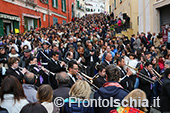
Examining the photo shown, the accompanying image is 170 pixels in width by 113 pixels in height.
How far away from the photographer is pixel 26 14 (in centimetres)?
2317

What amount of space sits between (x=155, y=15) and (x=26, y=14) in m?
13.7

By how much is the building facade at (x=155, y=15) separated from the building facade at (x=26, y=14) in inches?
463

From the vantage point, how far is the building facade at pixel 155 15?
51.3 ft

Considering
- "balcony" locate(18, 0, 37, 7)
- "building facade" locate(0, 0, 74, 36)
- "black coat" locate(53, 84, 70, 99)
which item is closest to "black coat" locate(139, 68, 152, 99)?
"black coat" locate(53, 84, 70, 99)

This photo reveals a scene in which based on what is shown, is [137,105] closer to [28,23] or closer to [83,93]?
[83,93]

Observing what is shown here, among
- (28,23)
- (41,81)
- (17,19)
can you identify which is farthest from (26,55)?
(28,23)

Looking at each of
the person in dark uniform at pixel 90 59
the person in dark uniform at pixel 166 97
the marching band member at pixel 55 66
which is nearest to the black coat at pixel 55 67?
the marching band member at pixel 55 66

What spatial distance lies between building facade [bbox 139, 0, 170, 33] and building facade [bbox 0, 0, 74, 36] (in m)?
11.8

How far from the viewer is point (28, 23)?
24250 millimetres

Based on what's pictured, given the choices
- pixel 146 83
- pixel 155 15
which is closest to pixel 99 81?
pixel 146 83

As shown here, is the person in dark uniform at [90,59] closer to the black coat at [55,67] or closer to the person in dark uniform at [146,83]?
the black coat at [55,67]

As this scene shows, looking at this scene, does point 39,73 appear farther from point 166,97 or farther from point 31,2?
point 31,2

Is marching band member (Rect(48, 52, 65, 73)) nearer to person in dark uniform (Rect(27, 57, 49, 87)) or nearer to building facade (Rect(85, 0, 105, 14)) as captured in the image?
person in dark uniform (Rect(27, 57, 49, 87))

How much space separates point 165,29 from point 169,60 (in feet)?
30.3
